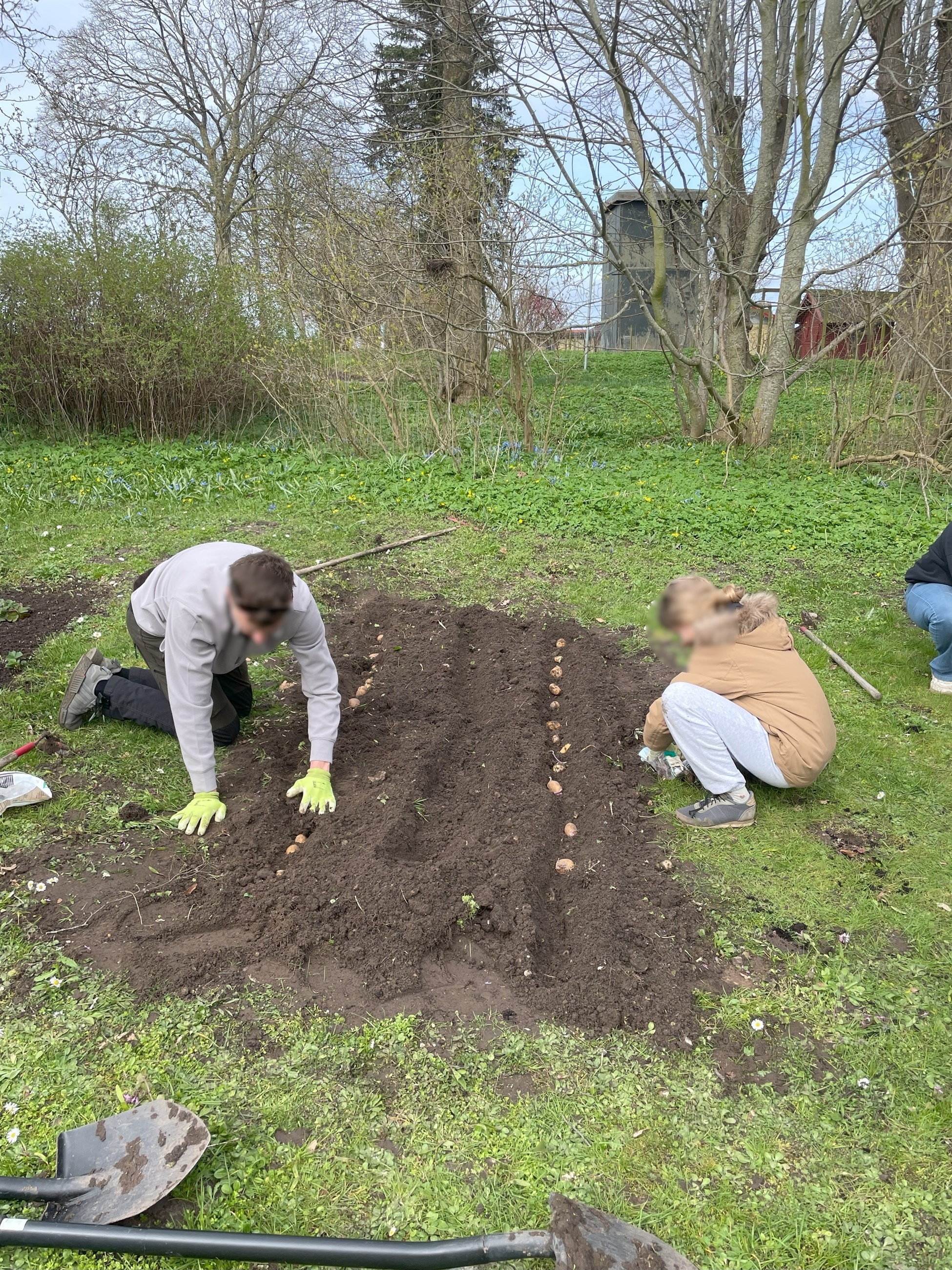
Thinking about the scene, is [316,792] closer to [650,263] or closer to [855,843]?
[855,843]

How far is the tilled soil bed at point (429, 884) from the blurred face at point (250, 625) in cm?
84

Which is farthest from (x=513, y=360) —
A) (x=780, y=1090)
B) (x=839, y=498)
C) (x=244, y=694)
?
(x=780, y=1090)

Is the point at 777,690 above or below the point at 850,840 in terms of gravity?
above

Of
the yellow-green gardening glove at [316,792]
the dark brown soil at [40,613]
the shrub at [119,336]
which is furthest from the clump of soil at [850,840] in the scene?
the shrub at [119,336]

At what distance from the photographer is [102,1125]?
2094mm

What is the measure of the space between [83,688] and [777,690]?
323cm

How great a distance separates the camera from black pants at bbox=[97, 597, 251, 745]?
12.7 feet

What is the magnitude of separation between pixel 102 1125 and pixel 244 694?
7.38ft

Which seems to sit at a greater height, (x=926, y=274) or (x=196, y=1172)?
(x=926, y=274)

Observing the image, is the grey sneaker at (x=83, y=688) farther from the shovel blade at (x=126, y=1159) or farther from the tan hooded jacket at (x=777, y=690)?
the tan hooded jacket at (x=777, y=690)

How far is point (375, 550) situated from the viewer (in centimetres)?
653

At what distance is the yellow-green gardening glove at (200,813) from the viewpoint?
3283 millimetres

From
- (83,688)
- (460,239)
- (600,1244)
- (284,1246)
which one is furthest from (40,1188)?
(460,239)

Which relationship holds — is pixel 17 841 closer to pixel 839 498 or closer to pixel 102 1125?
pixel 102 1125
